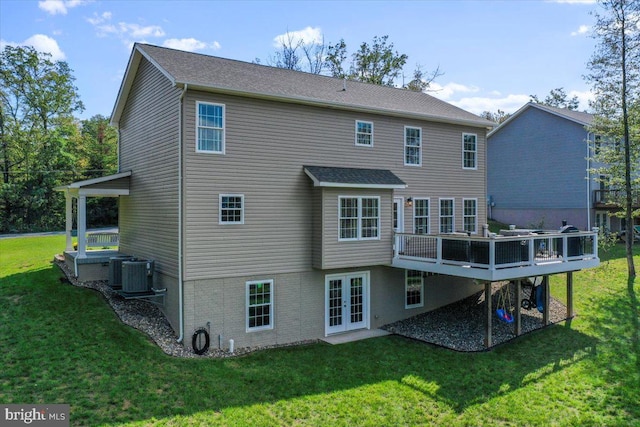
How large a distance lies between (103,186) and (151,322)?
565 centimetres

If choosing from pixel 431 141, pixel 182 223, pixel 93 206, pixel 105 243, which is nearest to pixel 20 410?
pixel 182 223

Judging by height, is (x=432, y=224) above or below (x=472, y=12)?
below

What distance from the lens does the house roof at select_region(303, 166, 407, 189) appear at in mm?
12984

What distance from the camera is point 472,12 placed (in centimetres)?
1411

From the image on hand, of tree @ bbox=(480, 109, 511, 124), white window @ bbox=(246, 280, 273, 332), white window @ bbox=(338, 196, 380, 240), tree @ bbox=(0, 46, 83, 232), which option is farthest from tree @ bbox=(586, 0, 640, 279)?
tree @ bbox=(480, 109, 511, 124)

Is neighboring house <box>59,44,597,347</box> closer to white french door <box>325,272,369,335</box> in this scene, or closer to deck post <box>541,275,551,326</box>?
white french door <box>325,272,369,335</box>

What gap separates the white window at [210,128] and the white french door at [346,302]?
5.46 metres

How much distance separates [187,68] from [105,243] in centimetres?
1028

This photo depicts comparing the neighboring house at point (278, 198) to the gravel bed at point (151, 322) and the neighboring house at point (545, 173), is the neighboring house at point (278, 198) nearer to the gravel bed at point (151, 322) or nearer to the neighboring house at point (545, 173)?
the gravel bed at point (151, 322)

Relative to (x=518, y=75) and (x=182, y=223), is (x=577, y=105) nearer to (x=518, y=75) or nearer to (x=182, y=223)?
(x=518, y=75)

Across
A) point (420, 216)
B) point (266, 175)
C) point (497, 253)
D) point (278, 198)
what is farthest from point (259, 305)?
point (420, 216)

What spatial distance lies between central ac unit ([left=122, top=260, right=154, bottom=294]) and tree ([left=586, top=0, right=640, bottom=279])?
62.7ft

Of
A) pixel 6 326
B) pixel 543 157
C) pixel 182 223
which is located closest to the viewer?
pixel 6 326

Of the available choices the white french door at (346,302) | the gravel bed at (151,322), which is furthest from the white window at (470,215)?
the gravel bed at (151,322)
